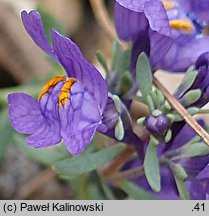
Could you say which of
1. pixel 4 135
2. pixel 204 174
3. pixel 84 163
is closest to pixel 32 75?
pixel 4 135

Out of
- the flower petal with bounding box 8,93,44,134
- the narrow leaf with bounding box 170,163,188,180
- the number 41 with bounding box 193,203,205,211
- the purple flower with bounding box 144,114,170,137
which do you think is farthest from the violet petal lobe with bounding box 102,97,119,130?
the number 41 with bounding box 193,203,205,211

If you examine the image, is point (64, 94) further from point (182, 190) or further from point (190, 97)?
point (182, 190)

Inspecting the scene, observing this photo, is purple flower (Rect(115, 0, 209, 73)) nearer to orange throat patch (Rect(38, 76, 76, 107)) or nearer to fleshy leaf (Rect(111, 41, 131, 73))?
fleshy leaf (Rect(111, 41, 131, 73))

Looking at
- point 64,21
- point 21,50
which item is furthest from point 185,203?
point 64,21

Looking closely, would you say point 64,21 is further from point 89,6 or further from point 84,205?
point 84,205

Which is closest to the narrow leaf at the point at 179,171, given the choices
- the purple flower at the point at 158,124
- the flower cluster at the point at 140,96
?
the flower cluster at the point at 140,96

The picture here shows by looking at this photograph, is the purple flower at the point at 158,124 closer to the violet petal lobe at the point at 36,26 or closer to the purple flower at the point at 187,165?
the purple flower at the point at 187,165
